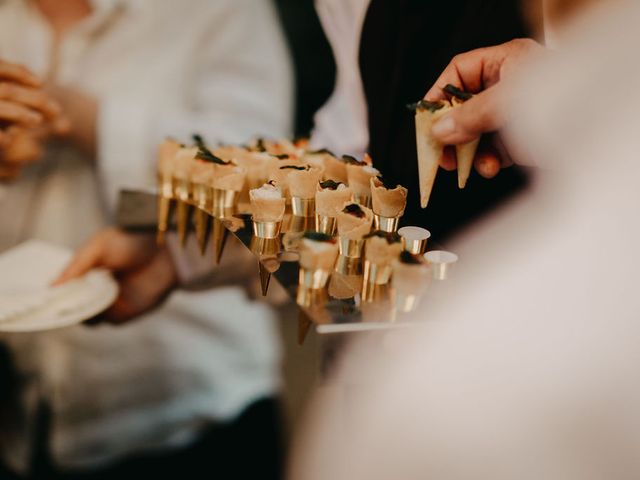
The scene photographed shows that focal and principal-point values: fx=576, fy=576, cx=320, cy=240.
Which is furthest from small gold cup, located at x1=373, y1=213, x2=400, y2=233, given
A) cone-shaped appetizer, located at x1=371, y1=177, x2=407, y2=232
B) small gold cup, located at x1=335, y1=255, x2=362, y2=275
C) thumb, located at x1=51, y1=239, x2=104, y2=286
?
thumb, located at x1=51, y1=239, x2=104, y2=286

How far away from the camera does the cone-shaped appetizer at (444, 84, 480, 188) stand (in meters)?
0.78

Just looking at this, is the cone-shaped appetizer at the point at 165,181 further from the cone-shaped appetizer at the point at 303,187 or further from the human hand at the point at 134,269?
the cone-shaped appetizer at the point at 303,187

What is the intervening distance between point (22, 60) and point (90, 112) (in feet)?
0.92

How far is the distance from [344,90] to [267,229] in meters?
0.72

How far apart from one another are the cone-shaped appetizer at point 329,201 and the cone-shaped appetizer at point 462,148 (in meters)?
0.18

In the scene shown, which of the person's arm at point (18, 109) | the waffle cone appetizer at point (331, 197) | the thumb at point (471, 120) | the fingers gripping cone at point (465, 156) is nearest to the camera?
the thumb at point (471, 120)

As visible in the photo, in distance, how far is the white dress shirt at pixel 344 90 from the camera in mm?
1414

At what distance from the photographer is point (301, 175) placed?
0.99 m

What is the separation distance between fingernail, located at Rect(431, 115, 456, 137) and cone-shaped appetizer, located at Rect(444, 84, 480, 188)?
0.08ft

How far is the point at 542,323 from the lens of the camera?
807 mm

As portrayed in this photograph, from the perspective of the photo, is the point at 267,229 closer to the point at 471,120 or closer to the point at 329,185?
the point at 329,185

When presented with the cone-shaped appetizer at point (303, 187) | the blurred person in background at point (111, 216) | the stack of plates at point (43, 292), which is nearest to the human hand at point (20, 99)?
the blurred person in background at point (111, 216)

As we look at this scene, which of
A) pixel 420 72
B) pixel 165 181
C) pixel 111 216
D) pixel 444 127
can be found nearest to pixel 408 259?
pixel 444 127

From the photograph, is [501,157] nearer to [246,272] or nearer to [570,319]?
[570,319]
